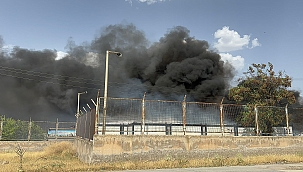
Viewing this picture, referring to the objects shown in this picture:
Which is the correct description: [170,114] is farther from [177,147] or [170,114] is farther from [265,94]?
[265,94]

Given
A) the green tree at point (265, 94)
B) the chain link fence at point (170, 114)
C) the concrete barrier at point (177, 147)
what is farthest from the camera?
the green tree at point (265, 94)

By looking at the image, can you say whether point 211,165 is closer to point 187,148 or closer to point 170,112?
point 187,148

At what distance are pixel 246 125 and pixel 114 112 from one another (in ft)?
42.1

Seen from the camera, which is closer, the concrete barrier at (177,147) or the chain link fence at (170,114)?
the concrete barrier at (177,147)

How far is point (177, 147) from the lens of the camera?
12.6m

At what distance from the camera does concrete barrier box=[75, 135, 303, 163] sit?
36.8 ft

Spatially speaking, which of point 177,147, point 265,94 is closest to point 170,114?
point 177,147

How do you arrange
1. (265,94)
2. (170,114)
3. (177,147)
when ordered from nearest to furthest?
(177,147)
(170,114)
(265,94)

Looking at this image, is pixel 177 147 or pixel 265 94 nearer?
pixel 177 147

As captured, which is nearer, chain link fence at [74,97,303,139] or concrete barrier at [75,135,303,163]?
concrete barrier at [75,135,303,163]

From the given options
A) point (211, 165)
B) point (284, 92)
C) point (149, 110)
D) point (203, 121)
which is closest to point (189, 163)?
point (211, 165)

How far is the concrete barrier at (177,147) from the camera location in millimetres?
11227

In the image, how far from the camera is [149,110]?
13.3 meters

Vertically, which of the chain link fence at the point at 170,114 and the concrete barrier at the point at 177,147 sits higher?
the chain link fence at the point at 170,114
